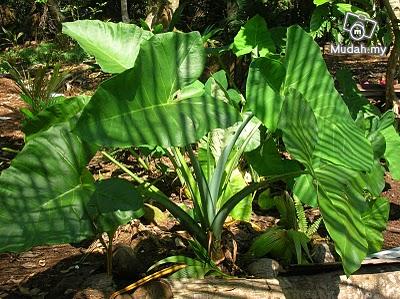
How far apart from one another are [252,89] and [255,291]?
1.91ft

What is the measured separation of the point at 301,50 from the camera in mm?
1614

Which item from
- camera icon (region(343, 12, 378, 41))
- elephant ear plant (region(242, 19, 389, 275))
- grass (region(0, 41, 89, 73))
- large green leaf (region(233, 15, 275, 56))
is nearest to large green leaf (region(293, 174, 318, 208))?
elephant ear plant (region(242, 19, 389, 275))

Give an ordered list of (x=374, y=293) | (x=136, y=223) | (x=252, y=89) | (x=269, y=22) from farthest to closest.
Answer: (x=269, y=22) < (x=136, y=223) < (x=374, y=293) < (x=252, y=89)

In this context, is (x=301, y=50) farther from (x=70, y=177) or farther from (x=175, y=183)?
(x=175, y=183)

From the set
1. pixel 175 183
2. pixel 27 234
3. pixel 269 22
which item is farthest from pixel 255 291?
pixel 269 22

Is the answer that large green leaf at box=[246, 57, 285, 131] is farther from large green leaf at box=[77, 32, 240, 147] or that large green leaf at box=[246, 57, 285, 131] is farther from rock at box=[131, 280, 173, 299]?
rock at box=[131, 280, 173, 299]

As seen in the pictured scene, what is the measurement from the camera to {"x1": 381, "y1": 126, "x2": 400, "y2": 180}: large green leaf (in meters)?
2.08

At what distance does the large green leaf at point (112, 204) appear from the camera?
132cm

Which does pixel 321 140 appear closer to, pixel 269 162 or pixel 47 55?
pixel 269 162

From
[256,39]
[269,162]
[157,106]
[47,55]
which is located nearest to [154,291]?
[157,106]

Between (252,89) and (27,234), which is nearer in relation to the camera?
(27,234)

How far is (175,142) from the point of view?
4.13ft

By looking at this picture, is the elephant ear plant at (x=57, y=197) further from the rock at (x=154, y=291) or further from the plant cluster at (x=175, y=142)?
the rock at (x=154, y=291)

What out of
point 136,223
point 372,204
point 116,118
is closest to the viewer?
point 116,118
